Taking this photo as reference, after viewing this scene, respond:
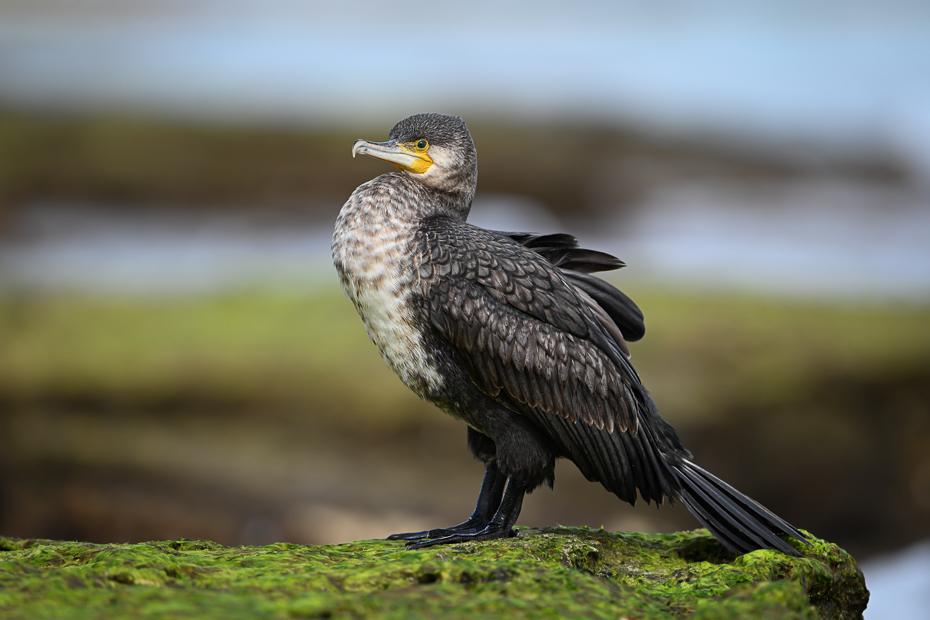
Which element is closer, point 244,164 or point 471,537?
point 471,537

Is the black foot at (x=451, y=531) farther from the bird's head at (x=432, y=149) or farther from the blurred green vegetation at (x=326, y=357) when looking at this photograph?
the blurred green vegetation at (x=326, y=357)

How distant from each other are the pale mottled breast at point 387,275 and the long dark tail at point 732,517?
1485 millimetres

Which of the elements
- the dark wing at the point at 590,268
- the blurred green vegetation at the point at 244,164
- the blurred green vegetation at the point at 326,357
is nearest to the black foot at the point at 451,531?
the dark wing at the point at 590,268

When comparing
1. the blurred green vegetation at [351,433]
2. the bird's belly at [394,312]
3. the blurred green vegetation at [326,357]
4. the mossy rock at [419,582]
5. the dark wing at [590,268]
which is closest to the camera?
the mossy rock at [419,582]

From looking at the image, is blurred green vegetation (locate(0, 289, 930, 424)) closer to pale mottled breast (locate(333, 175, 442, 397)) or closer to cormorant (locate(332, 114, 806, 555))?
cormorant (locate(332, 114, 806, 555))

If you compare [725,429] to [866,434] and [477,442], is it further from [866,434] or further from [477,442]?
[477,442]

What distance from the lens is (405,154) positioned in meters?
4.41

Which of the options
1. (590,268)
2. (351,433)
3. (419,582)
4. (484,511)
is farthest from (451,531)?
(351,433)

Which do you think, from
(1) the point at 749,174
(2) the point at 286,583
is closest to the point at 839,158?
(1) the point at 749,174

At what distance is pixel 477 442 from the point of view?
4.37 m

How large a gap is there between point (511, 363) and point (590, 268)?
45.2 inches

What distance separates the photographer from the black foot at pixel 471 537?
3.79 m

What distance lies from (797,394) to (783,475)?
1128 mm

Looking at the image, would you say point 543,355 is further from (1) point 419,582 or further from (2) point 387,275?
(1) point 419,582
